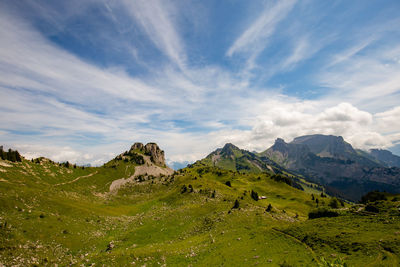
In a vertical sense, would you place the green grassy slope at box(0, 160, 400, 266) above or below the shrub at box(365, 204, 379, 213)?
below

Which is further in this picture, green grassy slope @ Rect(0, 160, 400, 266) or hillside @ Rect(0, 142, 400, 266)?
green grassy slope @ Rect(0, 160, 400, 266)

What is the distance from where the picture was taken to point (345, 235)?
30.9 meters

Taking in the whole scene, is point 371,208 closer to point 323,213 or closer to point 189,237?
point 323,213

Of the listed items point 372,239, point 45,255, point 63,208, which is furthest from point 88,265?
point 372,239

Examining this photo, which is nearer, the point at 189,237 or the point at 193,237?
the point at 193,237

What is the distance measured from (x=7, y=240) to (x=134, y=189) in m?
106

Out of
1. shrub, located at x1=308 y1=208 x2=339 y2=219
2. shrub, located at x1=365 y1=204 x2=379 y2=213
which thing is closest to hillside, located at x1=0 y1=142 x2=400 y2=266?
shrub, located at x1=365 y1=204 x2=379 y2=213

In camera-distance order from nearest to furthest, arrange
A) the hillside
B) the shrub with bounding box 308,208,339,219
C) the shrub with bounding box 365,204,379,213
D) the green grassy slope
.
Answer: the hillside
the green grassy slope
the shrub with bounding box 365,204,379,213
the shrub with bounding box 308,208,339,219

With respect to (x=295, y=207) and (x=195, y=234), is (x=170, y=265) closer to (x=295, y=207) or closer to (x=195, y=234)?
(x=195, y=234)

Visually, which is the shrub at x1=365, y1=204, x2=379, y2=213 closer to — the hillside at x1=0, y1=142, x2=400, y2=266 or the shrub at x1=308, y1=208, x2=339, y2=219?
the hillside at x1=0, y1=142, x2=400, y2=266

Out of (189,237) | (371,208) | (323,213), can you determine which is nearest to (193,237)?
(189,237)

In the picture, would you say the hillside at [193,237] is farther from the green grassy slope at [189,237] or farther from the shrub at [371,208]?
the shrub at [371,208]

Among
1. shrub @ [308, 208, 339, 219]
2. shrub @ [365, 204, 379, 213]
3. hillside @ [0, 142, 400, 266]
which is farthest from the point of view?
shrub @ [308, 208, 339, 219]

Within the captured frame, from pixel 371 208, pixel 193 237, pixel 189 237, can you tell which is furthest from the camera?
pixel 189 237
